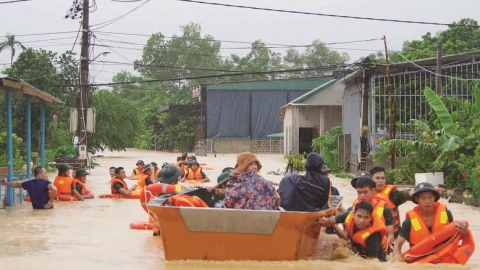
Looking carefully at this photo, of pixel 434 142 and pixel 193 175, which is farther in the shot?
pixel 193 175

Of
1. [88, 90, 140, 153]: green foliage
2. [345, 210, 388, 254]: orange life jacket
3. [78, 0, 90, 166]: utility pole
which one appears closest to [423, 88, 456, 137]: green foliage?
[345, 210, 388, 254]: orange life jacket

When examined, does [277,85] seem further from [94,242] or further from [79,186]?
[94,242]

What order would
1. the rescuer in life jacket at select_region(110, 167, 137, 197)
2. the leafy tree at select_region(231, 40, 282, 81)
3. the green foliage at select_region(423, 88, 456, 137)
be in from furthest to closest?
the leafy tree at select_region(231, 40, 282, 81) < the green foliage at select_region(423, 88, 456, 137) < the rescuer in life jacket at select_region(110, 167, 137, 197)

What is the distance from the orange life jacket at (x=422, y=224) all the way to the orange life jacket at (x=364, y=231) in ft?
1.39

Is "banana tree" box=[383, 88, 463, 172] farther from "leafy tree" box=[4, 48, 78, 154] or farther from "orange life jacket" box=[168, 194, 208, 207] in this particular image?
"leafy tree" box=[4, 48, 78, 154]

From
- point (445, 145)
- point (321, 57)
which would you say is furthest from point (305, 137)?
point (321, 57)

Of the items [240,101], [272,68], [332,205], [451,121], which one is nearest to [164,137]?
[240,101]

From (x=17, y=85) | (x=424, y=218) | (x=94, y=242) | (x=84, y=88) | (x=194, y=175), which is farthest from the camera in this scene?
(x=84, y=88)

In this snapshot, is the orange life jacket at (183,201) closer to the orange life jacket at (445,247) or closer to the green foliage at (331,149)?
the orange life jacket at (445,247)

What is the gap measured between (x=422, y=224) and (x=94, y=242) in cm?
561

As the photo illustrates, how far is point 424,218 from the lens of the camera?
8.66 m

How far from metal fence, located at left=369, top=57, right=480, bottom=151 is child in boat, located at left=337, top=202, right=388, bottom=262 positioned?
1798 centimetres

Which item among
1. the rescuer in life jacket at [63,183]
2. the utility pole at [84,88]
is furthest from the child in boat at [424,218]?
the utility pole at [84,88]

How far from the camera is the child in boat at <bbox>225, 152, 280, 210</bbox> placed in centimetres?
912
